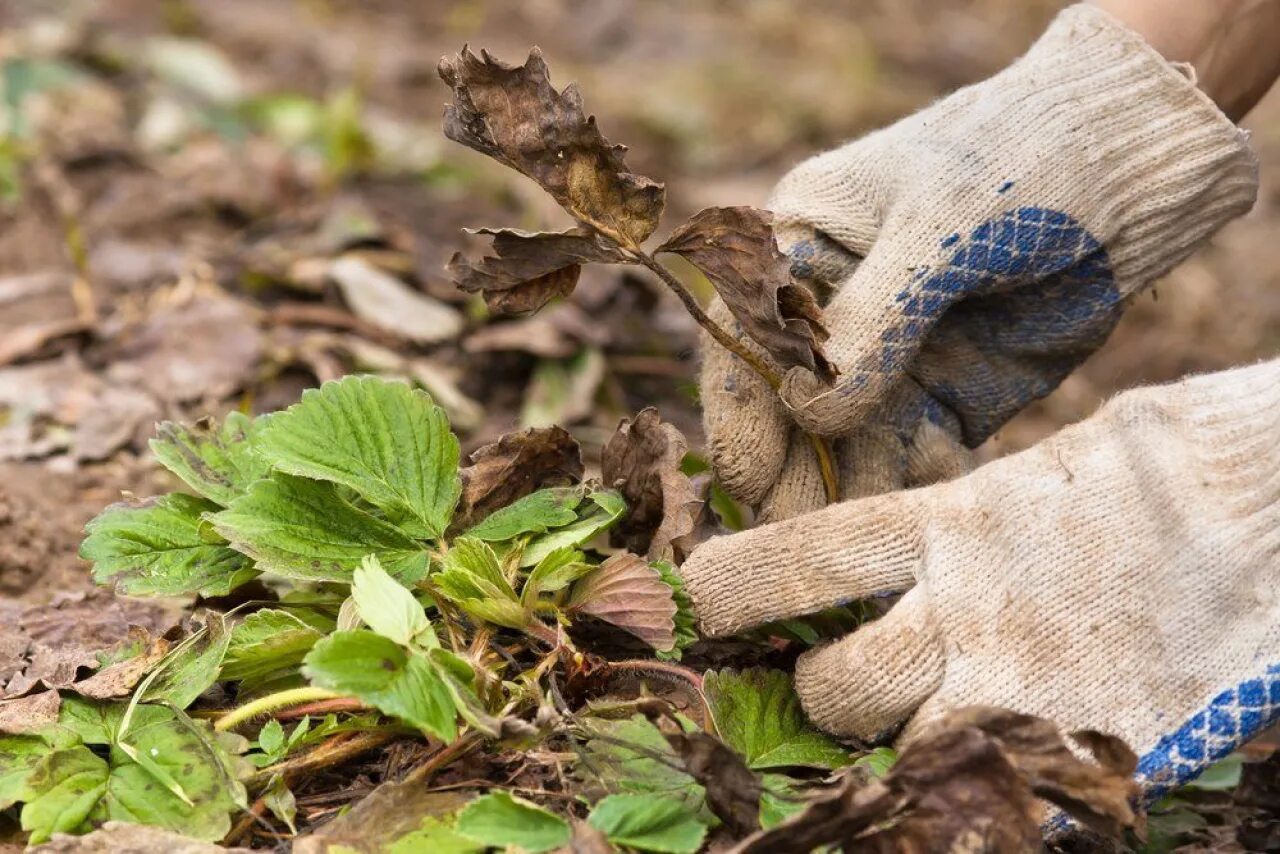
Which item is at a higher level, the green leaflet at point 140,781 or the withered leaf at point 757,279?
the withered leaf at point 757,279

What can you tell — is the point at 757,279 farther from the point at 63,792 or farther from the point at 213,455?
the point at 63,792

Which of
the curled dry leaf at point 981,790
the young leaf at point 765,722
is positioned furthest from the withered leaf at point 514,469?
the curled dry leaf at point 981,790

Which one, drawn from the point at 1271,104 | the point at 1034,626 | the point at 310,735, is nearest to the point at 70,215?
the point at 310,735

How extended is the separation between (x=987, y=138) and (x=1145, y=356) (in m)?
3.04

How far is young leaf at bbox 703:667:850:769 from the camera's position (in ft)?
5.32

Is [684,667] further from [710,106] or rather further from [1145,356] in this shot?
[710,106]

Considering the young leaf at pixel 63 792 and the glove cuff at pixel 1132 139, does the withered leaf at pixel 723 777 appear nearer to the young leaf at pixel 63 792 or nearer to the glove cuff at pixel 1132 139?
the young leaf at pixel 63 792

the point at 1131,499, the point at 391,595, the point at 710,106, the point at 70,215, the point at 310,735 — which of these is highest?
the point at 710,106

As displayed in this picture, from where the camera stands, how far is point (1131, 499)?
5.40 feet

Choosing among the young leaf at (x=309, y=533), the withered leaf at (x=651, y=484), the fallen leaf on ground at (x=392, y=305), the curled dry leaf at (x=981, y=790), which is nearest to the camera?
the curled dry leaf at (x=981, y=790)

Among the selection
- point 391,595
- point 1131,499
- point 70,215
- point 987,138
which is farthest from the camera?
point 70,215

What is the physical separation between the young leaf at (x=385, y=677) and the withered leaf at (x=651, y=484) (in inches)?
18.4

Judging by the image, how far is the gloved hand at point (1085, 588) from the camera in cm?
158

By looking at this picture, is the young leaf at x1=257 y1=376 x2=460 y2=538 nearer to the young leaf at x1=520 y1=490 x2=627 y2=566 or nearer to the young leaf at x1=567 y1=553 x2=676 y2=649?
the young leaf at x1=520 y1=490 x2=627 y2=566
